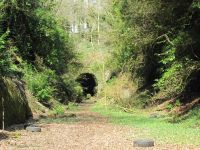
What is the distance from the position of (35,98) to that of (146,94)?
30.1ft

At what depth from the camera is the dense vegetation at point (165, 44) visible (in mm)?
21516

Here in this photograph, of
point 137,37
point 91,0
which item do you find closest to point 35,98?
point 137,37

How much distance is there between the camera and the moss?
17297 mm

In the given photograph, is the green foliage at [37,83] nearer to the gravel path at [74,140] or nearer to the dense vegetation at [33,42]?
the dense vegetation at [33,42]

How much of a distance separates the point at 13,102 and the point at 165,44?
12.1m

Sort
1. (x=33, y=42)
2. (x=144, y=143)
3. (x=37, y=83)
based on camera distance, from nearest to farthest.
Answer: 1. (x=144, y=143)
2. (x=37, y=83)
3. (x=33, y=42)

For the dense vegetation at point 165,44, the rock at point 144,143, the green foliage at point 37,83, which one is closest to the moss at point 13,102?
the green foliage at point 37,83

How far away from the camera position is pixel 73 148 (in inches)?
457

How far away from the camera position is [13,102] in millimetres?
18766

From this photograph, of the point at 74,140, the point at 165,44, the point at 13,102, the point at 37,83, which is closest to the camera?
the point at 74,140

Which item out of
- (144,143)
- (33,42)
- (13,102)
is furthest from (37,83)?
(144,143)

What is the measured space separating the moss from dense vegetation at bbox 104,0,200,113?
24.5 ft

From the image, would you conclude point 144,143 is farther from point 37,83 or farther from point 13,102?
point 37,83

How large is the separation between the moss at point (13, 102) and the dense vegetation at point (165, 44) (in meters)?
7.48
